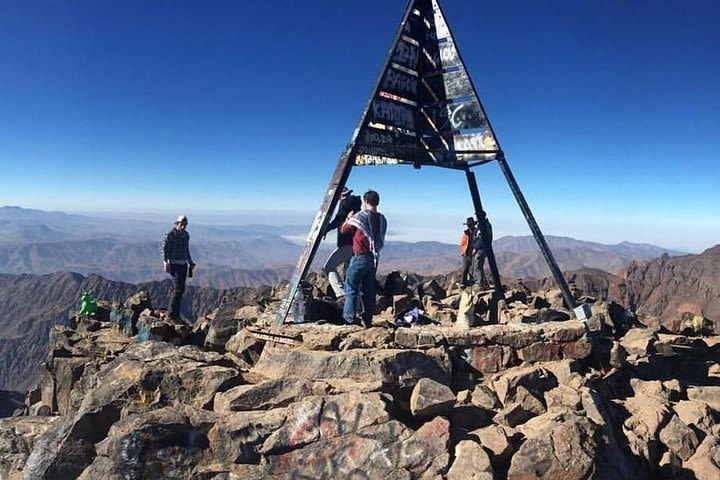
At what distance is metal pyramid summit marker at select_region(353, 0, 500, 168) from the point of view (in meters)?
10.0

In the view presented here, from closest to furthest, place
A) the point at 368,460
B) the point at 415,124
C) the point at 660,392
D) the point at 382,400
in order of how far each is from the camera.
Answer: the point at 368,460 < the point at 382,400 < the point at 660,392 < the point at 415,124

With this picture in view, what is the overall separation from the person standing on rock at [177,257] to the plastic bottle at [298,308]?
14.1 ft

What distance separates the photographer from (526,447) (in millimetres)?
5340

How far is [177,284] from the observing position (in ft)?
40.5

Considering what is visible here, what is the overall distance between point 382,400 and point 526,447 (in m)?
1.66

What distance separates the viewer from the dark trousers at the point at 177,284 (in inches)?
480

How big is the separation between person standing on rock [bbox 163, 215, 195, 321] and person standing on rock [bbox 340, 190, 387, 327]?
5043 millimetres

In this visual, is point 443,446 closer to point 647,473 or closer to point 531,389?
point 531,389

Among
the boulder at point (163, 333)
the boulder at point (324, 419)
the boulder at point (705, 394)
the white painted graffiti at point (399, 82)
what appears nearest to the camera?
the boulder at point (324, 419)

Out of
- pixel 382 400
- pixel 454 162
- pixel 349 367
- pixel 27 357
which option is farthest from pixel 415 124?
pixel 27 357

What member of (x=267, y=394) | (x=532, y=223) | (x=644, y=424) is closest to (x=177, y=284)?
(x=267, y=394)

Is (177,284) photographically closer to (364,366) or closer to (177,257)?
(177,257)

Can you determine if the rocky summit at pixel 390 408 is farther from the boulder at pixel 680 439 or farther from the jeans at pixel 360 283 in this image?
the jeans at pixel 360 283

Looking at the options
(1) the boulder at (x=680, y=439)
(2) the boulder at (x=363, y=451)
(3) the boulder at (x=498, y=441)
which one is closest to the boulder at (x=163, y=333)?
(2) the boulder at (x=363, y=451)
